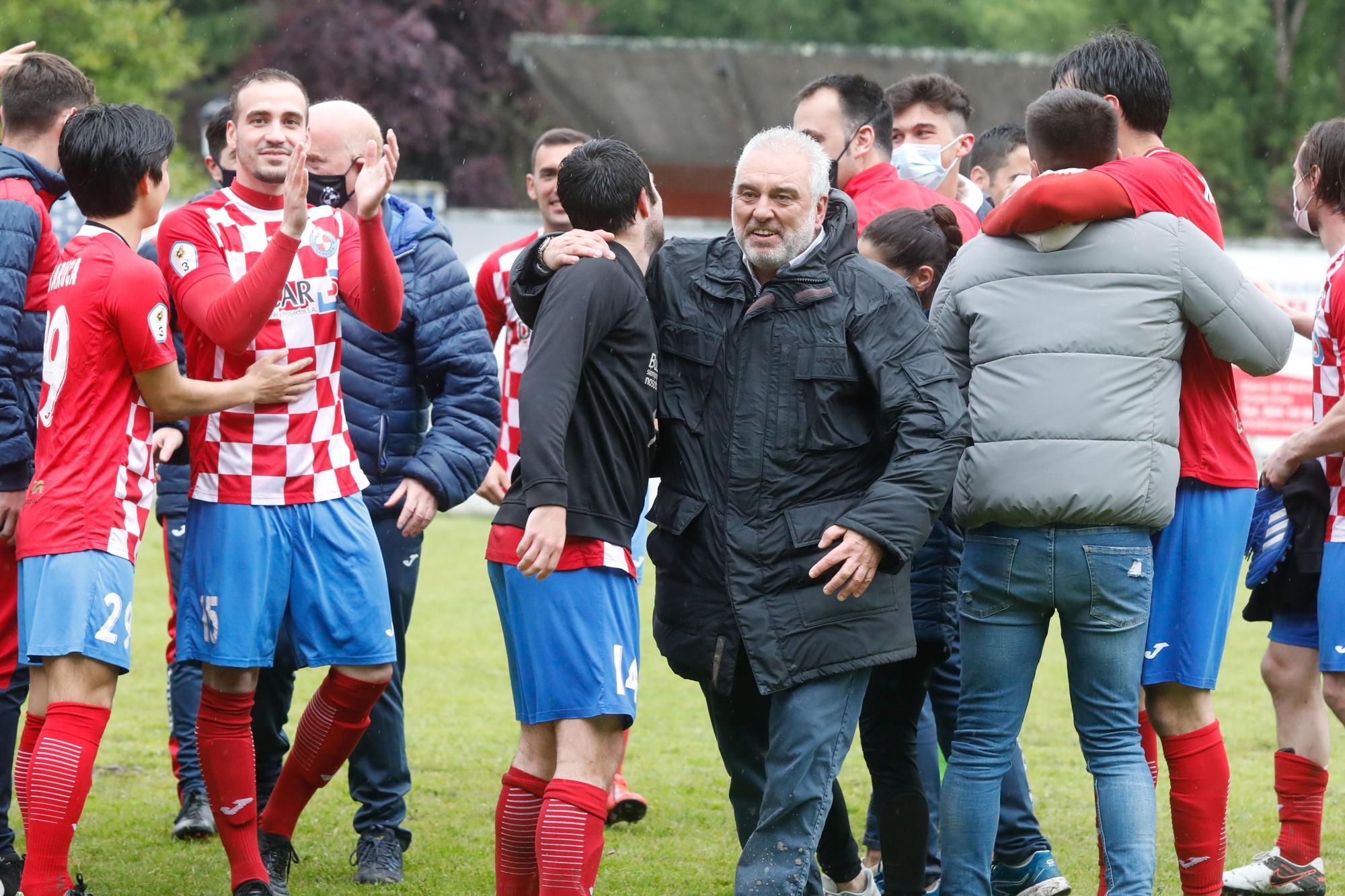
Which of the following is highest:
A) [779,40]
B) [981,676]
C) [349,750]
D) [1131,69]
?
[779,40]

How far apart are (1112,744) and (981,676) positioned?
1.30 ft

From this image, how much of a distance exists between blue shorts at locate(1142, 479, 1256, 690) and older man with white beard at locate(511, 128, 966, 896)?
0.78m

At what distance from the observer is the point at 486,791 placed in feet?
21.0

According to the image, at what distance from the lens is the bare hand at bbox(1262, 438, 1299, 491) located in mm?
4879

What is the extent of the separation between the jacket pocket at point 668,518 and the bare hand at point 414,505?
120 centimetres

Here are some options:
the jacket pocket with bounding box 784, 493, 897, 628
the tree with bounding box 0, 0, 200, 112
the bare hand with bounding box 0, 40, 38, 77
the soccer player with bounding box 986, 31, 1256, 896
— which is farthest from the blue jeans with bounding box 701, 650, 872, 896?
the tree with bounding box 0, 0, 200, 112

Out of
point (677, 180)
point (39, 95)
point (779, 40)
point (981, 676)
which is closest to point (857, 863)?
point (981, 676)

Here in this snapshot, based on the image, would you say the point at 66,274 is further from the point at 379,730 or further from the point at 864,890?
the point at 864,890

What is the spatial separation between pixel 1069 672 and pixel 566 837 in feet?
4.80

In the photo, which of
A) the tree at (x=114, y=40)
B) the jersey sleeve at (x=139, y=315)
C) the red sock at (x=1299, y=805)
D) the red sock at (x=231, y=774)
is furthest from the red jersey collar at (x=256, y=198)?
the tree at (x=114, y=40)

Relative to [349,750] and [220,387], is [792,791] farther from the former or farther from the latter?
[220,387]

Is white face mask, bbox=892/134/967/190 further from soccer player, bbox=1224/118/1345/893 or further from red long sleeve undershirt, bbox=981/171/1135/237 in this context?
red long sleeve undershirt, bbox=981/171/1135/237

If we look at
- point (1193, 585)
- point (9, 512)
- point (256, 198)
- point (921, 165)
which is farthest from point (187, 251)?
point (921, 165)

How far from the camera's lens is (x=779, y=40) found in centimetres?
4425
